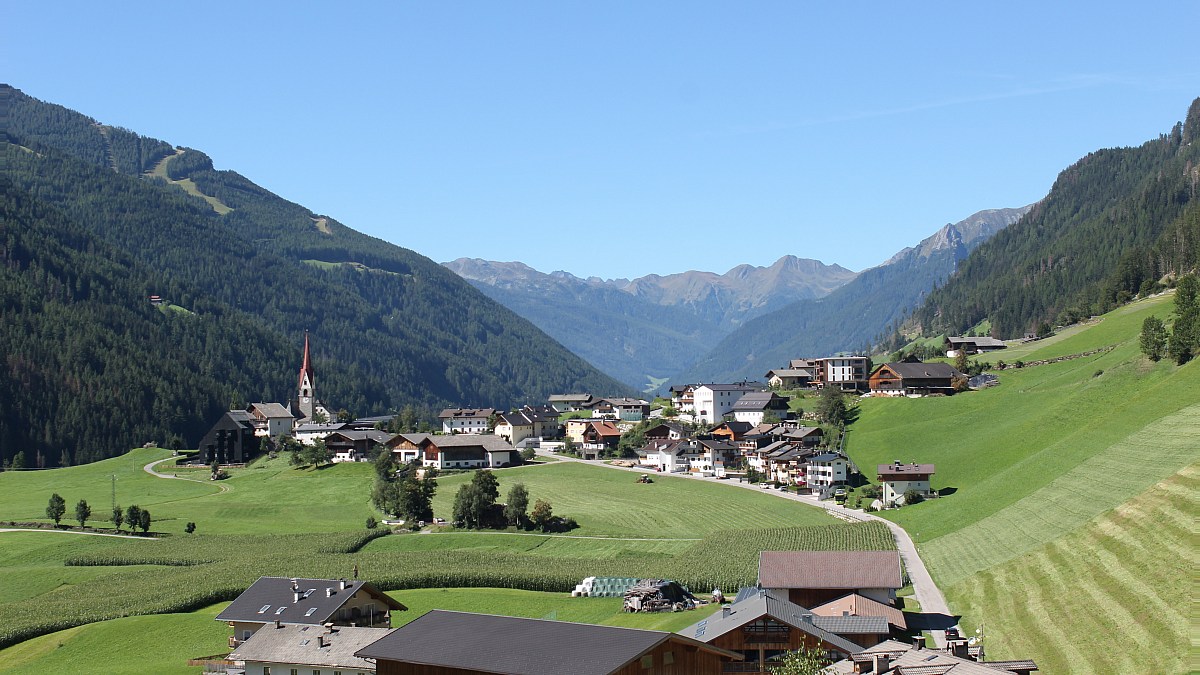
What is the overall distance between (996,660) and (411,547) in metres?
56.6

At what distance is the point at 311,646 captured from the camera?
2030 inches

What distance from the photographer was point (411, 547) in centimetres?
9644

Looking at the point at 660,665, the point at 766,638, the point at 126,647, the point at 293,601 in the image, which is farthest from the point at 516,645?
the point at 126,647

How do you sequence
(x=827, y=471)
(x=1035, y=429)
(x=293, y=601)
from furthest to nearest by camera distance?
(x=827, y=471) → (x=1035, y=429) → (x=293, y=601)

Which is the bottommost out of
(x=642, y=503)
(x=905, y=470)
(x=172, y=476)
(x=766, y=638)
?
(x=172, y=476)

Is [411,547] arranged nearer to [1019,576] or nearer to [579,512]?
[579,512]

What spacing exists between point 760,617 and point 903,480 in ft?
186

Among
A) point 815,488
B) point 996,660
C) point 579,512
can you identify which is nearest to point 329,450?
point 579,512

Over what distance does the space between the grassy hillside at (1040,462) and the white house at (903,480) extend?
2046mm

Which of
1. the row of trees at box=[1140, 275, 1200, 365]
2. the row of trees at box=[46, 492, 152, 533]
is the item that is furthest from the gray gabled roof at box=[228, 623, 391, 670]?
the row of trees at box=[1140, 275, 1200, 365]

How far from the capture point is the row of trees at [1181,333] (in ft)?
327

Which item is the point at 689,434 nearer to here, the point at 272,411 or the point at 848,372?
the point at 848,372

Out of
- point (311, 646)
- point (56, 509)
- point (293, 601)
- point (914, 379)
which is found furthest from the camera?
point (914, 379)

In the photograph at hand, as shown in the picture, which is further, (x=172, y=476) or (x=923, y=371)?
(x=923, y=371)
